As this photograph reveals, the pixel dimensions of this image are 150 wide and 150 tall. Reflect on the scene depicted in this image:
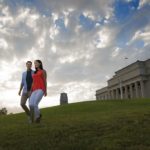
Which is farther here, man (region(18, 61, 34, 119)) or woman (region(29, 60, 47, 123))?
man (region(18, 61, 34, 119))

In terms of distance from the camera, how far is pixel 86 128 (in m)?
10.8

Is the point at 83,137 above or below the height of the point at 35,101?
below

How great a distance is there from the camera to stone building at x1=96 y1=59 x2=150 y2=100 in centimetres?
9593

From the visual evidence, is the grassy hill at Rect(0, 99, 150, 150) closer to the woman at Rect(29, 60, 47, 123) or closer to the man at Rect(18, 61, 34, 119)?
the woman at Rect(29, 60, 47, 123)

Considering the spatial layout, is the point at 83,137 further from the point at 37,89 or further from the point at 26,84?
the point at 26,84

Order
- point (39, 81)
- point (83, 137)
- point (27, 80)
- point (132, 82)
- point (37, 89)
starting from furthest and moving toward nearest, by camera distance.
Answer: point (132, 82) → point (27, 80) → point (39, 81) → point (37, 89) → point (83, 137)

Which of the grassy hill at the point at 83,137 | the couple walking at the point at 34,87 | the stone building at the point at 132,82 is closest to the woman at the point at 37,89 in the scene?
the couple walking at the point at 34,87

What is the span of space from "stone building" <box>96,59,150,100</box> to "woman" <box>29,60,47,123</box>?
85096 mm

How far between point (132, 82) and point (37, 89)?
89.4 m

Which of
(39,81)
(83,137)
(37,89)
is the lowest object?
(83,137)

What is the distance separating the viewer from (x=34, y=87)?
40.7 feet

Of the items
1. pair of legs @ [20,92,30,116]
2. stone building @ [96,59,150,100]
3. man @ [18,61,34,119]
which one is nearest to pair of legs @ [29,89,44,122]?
pair of legs @ [20,92,30,116]

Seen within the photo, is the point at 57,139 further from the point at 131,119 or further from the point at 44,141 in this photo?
the point at 131,119

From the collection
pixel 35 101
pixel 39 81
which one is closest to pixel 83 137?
pixel 35 101
